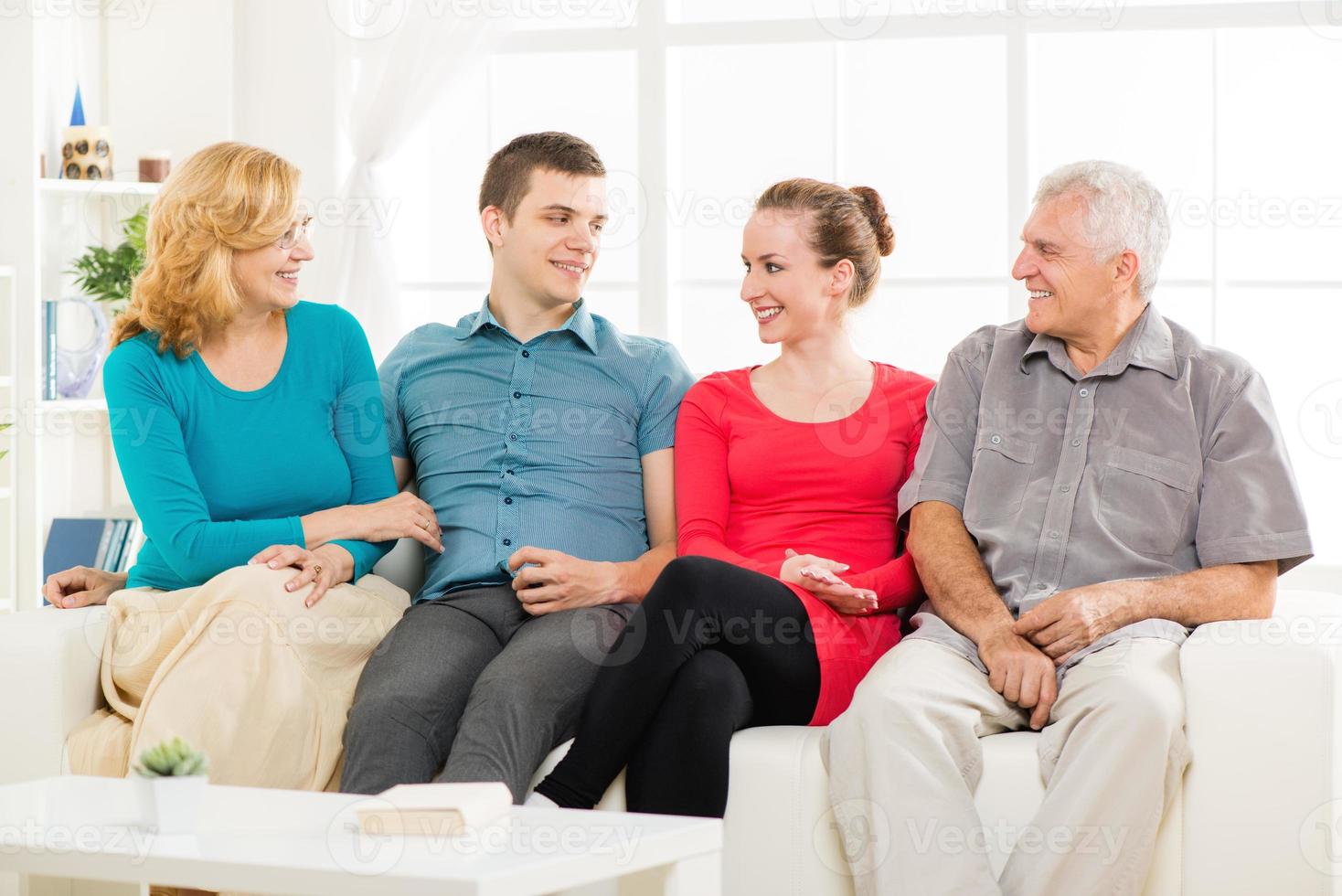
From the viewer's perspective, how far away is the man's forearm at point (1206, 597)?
6.63ft

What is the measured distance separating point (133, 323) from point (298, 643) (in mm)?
644

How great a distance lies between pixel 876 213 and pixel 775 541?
25.4 inches

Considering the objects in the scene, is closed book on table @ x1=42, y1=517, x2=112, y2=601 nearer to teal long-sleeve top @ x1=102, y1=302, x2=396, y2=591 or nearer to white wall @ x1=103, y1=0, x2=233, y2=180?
white wall @ x1=103, y1=0, x2=233, y2=180

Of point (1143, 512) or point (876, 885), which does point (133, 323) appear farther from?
point (1143, 512)

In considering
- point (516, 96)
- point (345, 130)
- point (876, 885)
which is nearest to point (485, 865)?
point (876, 885)

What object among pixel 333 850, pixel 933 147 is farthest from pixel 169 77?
pixel 333 850

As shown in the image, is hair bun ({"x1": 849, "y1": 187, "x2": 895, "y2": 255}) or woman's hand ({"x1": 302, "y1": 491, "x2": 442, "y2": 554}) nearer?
woman's hand ({"x1": 302, "y1": 491, "x2": 442, "y2": 554})

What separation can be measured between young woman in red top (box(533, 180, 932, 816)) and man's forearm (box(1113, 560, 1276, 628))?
0.39 metres

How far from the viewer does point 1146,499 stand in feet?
6.99

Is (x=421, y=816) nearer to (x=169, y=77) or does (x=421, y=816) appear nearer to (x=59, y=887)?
(x=59, y=887)

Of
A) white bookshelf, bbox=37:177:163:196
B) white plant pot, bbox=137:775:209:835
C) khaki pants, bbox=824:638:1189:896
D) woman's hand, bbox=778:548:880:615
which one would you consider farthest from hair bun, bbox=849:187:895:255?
white bookshelf, bbox=37:177:163:196

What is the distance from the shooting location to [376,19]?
4148mm

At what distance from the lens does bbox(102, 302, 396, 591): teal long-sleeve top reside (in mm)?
2227

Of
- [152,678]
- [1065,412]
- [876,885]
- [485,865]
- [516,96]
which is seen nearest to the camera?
[485,865]
